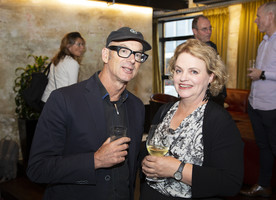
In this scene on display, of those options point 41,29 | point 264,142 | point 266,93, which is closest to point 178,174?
point 266,93

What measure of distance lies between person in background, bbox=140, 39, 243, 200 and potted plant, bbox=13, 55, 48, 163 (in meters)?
3.07

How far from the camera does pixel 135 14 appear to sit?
6035 mm

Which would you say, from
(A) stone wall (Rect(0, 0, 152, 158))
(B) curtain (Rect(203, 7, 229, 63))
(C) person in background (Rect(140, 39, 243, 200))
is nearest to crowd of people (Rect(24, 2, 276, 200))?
(C) person in background (Rect(140, 39, 243, 200))

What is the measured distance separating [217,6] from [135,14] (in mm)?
2702

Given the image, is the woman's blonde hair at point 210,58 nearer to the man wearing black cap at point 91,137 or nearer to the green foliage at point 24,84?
the man wearing black cap at point 91,137

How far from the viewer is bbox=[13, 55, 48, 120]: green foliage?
4.35 m

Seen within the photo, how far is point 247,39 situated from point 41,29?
4857mm

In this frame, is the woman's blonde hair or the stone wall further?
the stone wall

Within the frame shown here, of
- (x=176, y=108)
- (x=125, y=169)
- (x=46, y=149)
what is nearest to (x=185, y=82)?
(x=176, y=108)

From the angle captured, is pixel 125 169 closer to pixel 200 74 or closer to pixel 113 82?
pixel 113 82

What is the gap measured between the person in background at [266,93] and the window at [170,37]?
603 cm

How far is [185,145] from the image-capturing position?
5.10 ft

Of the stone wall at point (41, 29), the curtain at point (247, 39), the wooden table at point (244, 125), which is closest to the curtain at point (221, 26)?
the curtain at point (247, 39)

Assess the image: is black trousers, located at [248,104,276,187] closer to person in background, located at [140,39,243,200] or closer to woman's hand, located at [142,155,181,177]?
person in background, located at [140,39,243,200]
